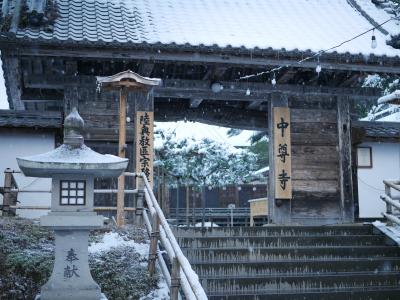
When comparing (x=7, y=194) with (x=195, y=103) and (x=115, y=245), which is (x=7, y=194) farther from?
(x=195, y=103)

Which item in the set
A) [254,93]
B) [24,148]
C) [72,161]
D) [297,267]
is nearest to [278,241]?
[297,267]

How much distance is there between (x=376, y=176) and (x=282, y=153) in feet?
11.2

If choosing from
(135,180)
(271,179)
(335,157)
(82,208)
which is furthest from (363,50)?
(82,208)

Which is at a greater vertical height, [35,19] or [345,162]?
[35,19]

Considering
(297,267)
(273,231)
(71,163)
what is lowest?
(297,267)

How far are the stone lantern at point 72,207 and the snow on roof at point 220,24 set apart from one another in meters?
4.29

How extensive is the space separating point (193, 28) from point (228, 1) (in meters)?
3.13

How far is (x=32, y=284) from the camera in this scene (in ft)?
22.2

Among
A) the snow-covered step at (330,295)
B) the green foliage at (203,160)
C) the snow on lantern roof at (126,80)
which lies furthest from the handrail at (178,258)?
the green foliage at (203,160)

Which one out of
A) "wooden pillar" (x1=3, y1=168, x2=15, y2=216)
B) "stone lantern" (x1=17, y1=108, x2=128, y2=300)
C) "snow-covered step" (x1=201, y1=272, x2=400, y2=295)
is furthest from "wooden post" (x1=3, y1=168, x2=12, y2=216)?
"snow-covered step" (x1=201, y1=272, x2=400, y2=295)

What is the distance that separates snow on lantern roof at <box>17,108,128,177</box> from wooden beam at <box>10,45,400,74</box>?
3.93m

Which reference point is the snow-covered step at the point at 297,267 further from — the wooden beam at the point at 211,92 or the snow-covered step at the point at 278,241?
the wooden beam at the point at 211,92

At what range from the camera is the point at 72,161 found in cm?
629

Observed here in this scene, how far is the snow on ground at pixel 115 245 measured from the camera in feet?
25.0
